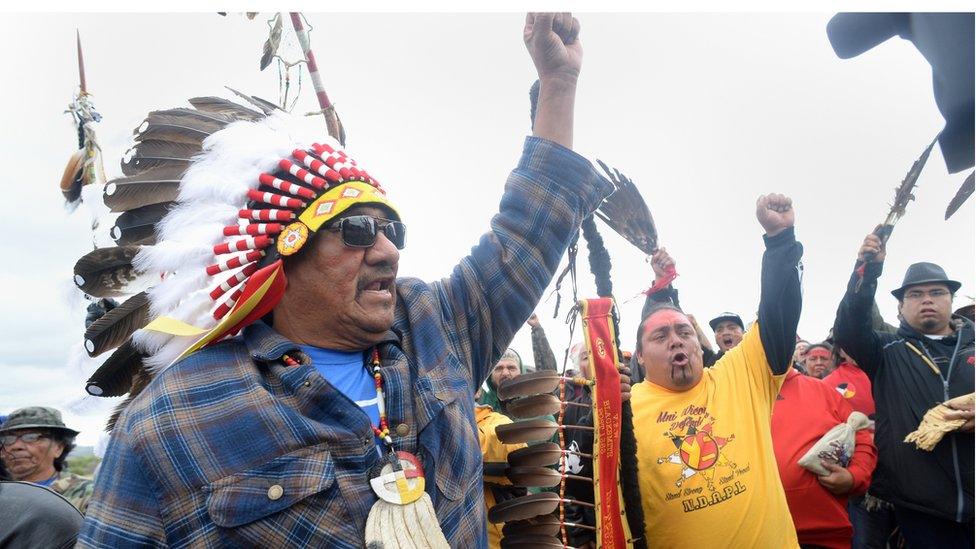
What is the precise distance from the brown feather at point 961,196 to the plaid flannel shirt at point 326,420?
1143 millimetres

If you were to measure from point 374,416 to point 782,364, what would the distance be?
256 cm

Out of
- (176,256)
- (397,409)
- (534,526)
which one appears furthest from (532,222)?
(534,526)

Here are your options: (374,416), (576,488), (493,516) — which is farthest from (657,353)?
(374,416)

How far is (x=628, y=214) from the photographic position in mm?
3688

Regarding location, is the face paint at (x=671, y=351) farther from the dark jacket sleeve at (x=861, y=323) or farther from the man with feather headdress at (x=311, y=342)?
the man with feather headdress at (x=311, y=342)

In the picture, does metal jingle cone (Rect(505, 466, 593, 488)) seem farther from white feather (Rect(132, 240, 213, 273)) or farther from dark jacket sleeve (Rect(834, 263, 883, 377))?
dark jacket sleeve (Rect(834, 263, 883, 377))

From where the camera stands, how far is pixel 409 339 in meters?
2.03

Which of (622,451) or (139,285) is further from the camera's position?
(622,451)

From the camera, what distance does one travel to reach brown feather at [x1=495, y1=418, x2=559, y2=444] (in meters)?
2.56

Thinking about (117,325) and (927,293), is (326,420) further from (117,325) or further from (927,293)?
(927,293)

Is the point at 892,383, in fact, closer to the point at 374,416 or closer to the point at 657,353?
the point at 657,353

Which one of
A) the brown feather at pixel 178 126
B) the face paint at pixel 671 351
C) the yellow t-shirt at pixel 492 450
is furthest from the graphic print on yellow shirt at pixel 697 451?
the brown feather at pixel 178 126

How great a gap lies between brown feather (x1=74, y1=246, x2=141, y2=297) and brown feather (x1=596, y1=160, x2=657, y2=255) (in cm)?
231

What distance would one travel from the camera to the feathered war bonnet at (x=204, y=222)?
1966 millimetres
